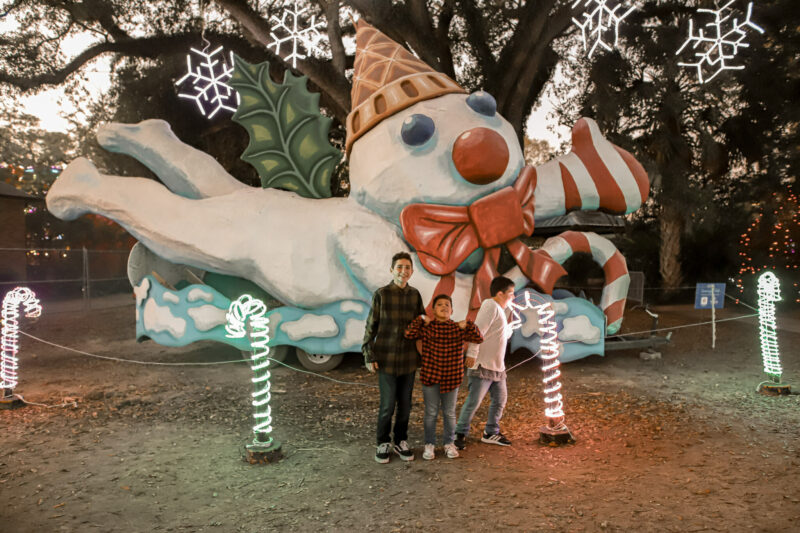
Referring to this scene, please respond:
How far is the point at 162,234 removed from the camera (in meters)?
6.52

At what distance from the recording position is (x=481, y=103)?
613cm

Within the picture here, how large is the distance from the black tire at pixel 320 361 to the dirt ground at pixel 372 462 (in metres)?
0.11

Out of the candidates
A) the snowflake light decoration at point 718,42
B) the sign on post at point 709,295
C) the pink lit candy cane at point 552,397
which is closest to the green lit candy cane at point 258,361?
the pink lit candy cane at point 552,397

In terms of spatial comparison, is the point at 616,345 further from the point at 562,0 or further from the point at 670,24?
the point at 670,24

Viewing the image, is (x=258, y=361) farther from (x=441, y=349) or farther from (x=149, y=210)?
(x=149, y=210)

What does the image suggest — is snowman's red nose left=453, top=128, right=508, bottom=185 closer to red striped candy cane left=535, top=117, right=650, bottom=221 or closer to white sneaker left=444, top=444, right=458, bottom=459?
red striped candy cane left=535, top=117, right=650, bottom=221

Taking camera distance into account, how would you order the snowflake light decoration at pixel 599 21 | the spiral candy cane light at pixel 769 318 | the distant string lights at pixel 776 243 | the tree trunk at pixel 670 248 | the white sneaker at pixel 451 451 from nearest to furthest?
the white sneaker at pixel 451 451 < the spiral candy cane light at pixel 769 318 < the snowflake light decoration at pixel 599 21 < the distant string lights at pixel 776 243 < the tree trunk at pixel 670 248

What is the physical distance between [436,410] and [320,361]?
3254 mm

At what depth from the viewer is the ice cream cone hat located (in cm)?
622

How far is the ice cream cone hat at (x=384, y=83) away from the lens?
20.4 feet

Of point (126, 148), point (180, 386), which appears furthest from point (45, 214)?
point (180, 386)

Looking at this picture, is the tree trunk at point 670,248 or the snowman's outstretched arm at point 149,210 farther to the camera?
the tree trunk at point 670,248

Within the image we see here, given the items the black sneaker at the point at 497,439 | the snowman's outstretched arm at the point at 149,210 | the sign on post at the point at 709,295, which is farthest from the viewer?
the sign on post at the point at 709,295

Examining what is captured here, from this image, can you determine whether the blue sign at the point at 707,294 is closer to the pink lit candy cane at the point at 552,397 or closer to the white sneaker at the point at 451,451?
the pink lit candy cane at the point at 552,397
